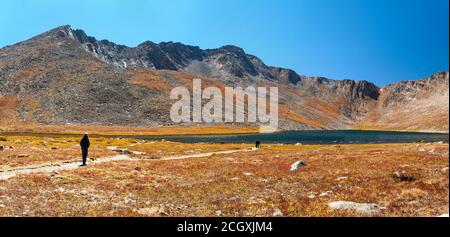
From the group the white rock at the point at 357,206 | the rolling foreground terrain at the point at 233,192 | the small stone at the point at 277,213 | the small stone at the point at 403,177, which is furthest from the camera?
the small stone at the point at 403,177

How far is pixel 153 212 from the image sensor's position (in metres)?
19.4

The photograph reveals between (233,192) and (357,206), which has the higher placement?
(357,206)

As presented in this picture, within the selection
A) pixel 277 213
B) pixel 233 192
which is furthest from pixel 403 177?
pixel 277 213

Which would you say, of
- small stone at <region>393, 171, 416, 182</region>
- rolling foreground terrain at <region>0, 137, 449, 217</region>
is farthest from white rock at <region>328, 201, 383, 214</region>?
small stone at <region>393, 171, 416, 182</region>

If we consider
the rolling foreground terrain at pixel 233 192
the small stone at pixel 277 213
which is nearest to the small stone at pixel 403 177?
the rolling foreground terrain at pixel 233 192

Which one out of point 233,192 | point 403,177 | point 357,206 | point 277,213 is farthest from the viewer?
point 403,177

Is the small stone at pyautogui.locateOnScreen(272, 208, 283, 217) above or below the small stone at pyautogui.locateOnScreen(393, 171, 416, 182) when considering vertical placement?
below

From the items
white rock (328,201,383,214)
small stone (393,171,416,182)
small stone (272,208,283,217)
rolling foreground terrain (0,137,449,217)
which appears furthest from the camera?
small stone (393,171,416,182)

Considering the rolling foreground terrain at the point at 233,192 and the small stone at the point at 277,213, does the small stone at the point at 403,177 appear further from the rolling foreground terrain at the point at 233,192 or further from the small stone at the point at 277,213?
the small stone at the point at 277,213

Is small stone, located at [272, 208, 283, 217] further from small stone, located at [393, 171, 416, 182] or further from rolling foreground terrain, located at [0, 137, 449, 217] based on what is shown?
small stone, located at [393, 171, 416, 182]

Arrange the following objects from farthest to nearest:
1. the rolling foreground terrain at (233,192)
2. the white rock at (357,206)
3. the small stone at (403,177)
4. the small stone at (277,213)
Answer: the small stone at (403,177)
the rolling foreground terrain at (233,192)
the white rock at (357,206)
the small stone at (277,213)

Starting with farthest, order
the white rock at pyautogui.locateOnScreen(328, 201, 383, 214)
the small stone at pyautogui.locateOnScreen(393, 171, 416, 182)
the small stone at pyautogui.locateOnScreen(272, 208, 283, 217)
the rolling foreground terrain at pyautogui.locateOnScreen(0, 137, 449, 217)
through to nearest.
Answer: the small stone at pyautogui.locateOnScreen(393, 171, 416, 182) < the rolling foreground terrain at pyautogui.locateOnScreen(0, 137, 449, 217) < the white rock at pyautogui.locateOnScreen(328, 201, 383, 214) < the small stone at pyautogui.locateOnScreen(272, 208, 283, 217)

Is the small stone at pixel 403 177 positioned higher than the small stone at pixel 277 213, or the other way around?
the small stone at pixel 403 177

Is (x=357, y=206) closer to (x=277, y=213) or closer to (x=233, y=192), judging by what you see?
(x=277, y=213)
